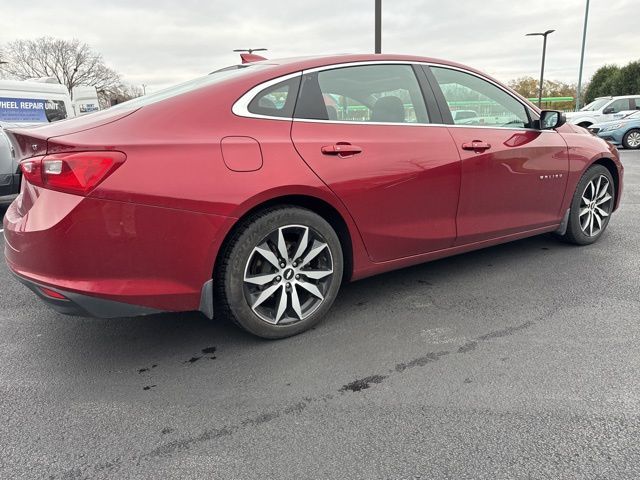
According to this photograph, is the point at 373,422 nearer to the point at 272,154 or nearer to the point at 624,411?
the point at 624,411

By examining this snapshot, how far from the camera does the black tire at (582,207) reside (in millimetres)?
4133

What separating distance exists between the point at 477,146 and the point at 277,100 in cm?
145

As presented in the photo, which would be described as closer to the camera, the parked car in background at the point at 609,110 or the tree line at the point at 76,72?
the parked car in background at the point at 609,110

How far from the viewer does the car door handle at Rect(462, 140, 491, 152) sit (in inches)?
126

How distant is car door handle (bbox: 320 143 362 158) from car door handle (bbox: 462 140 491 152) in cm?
87

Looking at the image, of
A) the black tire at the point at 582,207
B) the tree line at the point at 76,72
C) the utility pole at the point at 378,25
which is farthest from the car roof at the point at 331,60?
the tree line at the point at 76,72

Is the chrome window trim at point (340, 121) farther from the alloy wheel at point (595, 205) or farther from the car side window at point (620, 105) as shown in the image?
the car side window at point (620, 105)

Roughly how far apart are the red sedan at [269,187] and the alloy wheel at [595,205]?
89 cm

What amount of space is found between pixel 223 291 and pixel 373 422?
99 centimetres

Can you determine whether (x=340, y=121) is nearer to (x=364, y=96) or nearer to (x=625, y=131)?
(x=364, y=96)

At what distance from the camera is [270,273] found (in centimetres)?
260

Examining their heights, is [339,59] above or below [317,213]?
above

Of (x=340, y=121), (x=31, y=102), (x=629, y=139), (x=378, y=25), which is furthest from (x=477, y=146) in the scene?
(x=629, y=139)

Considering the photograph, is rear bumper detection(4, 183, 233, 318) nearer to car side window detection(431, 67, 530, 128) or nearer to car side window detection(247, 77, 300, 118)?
car side window detection(247, 77, 300, 118)
